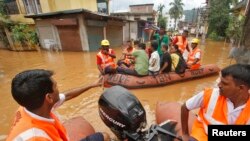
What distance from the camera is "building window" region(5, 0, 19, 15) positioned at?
693 inches

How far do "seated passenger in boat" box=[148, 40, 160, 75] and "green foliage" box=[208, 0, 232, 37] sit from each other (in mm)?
20663

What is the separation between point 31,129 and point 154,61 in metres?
4.38

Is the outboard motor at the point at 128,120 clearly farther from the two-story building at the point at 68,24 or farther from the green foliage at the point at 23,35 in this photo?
the green foliage at the point at 23,35

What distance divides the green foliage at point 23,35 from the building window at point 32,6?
2.53 metres

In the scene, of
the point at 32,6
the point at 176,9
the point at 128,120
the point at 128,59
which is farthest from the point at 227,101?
the point at 176,9

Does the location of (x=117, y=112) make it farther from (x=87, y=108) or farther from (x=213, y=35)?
(x=213, y=35)

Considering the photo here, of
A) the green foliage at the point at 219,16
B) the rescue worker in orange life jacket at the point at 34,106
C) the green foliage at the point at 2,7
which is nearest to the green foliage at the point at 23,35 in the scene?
the green foliage at the point at 2,7

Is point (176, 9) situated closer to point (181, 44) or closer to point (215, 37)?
point (215, 37)

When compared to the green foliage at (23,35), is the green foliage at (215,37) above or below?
below

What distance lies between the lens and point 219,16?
22.7m

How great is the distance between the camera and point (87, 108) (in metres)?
4.62

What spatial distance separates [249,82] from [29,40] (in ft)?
52.2

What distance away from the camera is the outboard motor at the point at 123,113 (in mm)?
2078

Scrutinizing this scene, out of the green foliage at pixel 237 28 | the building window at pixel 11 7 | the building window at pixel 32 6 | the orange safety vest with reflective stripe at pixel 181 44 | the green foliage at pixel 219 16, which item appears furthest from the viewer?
the green foliage at pixel 219 16
